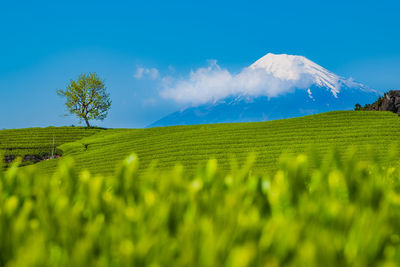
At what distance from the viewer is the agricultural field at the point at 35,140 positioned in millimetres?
31266

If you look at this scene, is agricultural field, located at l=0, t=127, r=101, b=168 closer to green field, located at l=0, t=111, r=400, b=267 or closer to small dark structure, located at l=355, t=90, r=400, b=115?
small dark structure, located at l=355, t=90, r=400, b=115

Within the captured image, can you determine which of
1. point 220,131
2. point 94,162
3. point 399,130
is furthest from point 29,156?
point 399,130

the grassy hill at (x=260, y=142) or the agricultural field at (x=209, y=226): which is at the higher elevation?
the grassy hill at (x=260, y=142)

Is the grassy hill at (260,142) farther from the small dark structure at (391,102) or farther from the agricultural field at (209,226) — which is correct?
the agricultural field at (209,226)

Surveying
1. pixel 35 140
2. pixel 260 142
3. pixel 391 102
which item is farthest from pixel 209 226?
pixel 35 140

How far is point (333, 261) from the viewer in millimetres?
1254

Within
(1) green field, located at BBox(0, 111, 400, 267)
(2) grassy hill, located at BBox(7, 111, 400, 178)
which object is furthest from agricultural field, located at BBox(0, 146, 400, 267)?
(2) grassy hill, located at BBox(7, 111, 400, 178)

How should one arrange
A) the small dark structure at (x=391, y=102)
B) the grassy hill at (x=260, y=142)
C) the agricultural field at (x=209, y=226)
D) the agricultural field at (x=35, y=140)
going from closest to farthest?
1. the agricultural field at (x=209, y=226)
2. the grassy hill at (x=260, y=142)
3. the small dark structure at (x=391, y=102)
4. the agricultural field at (x=35, y=140)

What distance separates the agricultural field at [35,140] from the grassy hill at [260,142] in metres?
4.91

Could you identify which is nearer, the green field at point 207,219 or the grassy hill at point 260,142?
the green field at point 207,219

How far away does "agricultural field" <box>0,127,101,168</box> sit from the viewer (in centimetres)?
3127

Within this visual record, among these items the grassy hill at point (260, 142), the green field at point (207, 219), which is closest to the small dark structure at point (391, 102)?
the grassy hill at point (260, 142)

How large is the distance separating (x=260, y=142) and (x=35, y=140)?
939 inches

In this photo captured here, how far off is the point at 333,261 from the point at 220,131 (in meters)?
25.6
